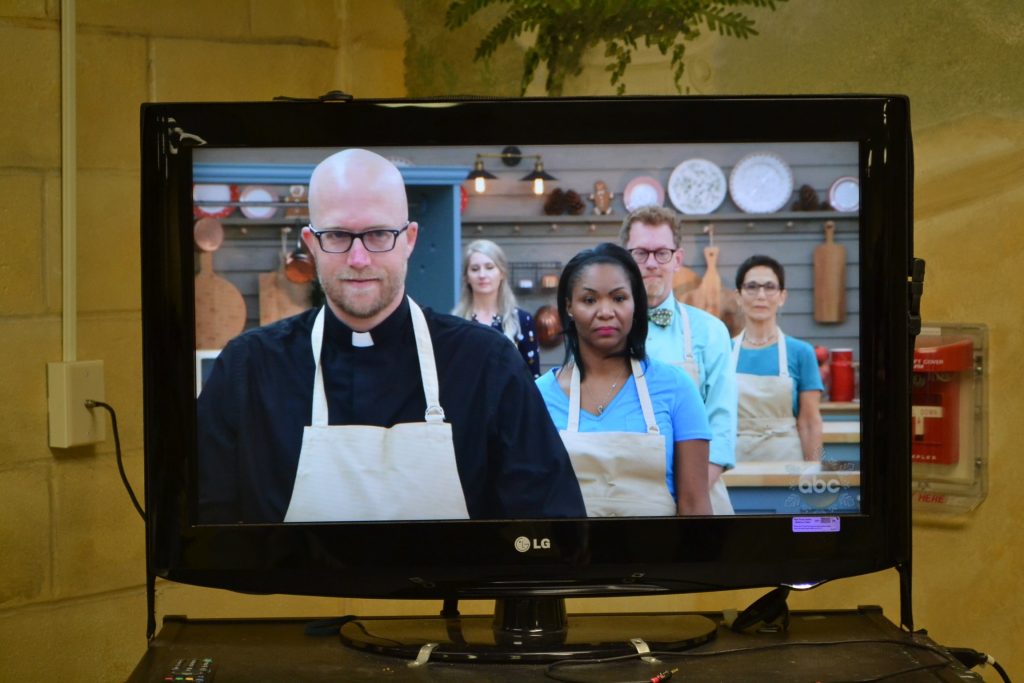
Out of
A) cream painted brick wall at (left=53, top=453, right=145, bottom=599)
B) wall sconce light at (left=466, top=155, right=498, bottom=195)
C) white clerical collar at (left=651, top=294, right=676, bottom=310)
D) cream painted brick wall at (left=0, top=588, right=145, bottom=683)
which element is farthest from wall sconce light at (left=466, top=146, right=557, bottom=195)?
cream painted brick wall at (left=0, top=588, right=145, bottom=683)

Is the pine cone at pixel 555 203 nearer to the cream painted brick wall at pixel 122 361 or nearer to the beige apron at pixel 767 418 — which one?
the beige apron at pixel 767 418

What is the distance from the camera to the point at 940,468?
1.76 meters

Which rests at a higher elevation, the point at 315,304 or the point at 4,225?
the point at 4,225

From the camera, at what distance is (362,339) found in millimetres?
1418

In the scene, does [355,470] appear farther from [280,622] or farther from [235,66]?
[235,66]

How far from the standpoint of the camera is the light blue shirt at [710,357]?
4.59 ft

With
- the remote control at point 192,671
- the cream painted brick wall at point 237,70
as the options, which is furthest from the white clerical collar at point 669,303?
the cream painted brick wall at point 237,70

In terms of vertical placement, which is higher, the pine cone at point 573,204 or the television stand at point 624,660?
the pine cone at point 573,204

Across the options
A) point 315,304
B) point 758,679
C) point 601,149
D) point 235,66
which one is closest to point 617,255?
point 601,149

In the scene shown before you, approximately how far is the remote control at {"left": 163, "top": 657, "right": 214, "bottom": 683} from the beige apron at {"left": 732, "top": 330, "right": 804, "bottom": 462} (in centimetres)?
69

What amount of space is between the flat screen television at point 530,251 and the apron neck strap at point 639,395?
Result: 4 centimetres

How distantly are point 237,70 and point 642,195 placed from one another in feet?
2.71

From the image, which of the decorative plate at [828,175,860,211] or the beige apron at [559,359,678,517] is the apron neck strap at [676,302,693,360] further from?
the decorative plate at [828,175,860,211]

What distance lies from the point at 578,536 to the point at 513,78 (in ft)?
2.84
